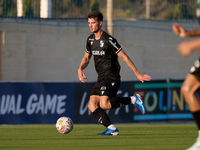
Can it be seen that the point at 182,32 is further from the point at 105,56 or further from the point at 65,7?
the point at 65,7

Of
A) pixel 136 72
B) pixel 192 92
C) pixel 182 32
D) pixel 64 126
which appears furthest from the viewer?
pixel 64 126

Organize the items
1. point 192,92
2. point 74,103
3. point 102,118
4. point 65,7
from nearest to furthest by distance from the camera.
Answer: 1. point 192,92
2. point 102,118
3. point 74,103
4. point 65,7

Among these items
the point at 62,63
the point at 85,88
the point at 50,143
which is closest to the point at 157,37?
the point at 62,63

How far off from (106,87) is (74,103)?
5809 millimetres

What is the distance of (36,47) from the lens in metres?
20.3

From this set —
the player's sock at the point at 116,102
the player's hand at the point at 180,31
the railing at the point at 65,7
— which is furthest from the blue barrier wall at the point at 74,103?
the player's hand at the point at 180,31

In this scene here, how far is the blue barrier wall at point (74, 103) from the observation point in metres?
13.4

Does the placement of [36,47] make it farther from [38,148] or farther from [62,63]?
[38,148]

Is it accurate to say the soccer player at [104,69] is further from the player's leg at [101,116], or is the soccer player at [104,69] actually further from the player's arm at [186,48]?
the player's arm at [186,48]

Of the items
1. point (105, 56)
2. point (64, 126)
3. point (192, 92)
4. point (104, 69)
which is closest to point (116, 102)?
point (104, 69)

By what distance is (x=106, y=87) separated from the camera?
26.4 feet

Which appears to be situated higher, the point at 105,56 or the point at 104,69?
the point at 105,56

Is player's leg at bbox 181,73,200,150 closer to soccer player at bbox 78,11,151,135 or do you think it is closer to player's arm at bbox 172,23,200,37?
player's arm at bbox 172,23,200,37

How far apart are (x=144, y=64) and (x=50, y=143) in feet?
49.0
